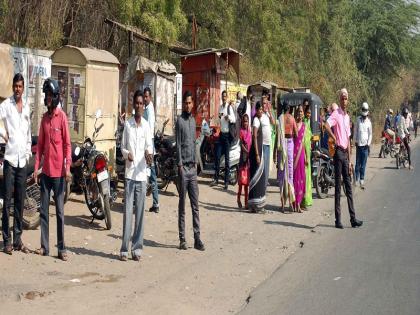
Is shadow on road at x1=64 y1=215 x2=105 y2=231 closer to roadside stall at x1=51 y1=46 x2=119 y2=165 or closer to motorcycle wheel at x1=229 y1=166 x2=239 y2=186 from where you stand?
roadside stall at x1=51 y1=46 x2=119 y2=165

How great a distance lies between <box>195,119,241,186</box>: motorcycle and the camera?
53.3 feet

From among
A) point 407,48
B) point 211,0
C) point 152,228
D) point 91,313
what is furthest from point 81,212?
point 407,48

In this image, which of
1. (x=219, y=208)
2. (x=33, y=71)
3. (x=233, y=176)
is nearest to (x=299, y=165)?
(x=219, y=208)

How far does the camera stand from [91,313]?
256 inches

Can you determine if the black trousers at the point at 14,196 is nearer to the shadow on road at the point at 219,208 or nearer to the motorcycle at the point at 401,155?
the shadow on road at the point at 219,208

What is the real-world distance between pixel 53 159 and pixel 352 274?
3772 millimetres

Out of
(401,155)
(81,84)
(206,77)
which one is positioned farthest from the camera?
(401,155)

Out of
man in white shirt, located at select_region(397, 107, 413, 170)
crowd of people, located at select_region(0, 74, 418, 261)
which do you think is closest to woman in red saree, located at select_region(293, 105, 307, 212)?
crowd of people, located at select_region(0, 74, 418, 261)

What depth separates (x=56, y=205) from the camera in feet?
27.9

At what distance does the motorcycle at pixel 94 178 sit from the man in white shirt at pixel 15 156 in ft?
5.00

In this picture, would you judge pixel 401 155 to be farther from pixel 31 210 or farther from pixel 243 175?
pixel 31 210

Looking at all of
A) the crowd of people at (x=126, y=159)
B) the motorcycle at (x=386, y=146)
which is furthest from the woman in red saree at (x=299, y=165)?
the motorcycle at (x=386, y=146)

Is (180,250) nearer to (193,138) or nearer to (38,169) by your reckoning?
(193,138)

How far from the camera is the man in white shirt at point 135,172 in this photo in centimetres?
876
